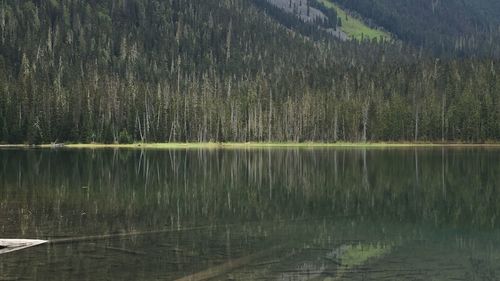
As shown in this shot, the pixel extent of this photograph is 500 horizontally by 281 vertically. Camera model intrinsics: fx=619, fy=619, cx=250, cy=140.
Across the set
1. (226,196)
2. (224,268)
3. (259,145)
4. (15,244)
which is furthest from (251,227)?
(259,145)

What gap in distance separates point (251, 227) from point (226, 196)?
13.0 metres

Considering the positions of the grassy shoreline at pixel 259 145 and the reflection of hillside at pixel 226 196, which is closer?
the reflection of hillside at pixel 226 196

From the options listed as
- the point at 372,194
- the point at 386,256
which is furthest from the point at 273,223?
the point at 372,194

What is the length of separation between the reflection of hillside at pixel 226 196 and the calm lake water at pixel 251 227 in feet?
0.33

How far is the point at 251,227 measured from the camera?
1246 inches

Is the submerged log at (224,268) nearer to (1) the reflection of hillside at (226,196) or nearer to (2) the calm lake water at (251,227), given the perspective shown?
(2) the calm lake water at (251,227)

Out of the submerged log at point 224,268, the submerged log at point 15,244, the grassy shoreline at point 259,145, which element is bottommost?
the submerged log at point 224,268

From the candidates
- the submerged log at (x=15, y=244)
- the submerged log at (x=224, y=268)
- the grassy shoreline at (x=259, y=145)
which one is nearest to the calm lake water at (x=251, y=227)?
the submerged log at (x=224, y=268)

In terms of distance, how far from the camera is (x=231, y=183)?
54469mm

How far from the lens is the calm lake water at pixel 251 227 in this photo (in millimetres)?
22344

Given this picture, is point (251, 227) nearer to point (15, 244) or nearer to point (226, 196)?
point (15, 244)

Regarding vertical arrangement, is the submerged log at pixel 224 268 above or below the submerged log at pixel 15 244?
below

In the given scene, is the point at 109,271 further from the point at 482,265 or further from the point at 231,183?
the point at 231,183

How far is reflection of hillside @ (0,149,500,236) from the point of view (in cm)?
3411
